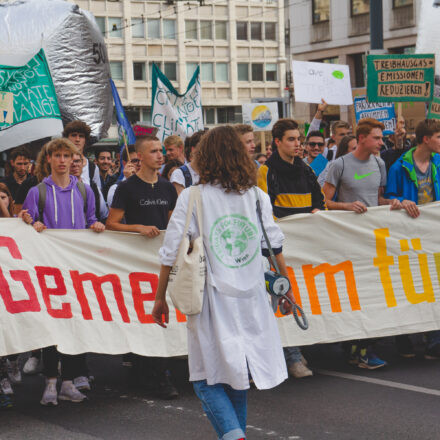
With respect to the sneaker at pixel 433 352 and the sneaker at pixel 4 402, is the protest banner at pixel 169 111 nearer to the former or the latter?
the sneaker at pixel 433 352

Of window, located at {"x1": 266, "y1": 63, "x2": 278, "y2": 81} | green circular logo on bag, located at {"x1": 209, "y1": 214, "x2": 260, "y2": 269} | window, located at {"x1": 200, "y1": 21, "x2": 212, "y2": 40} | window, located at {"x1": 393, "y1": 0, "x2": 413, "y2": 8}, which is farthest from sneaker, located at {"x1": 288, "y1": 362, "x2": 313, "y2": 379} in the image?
window, located at {"x1": 266, "y1": 63, "x2": 278, "y2": 81}

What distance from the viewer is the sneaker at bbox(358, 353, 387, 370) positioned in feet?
23.1

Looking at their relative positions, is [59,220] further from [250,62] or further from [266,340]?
[250,62]

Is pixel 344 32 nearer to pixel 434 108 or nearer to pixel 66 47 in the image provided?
pixel 66 47

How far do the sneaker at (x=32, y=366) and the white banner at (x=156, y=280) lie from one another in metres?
1.29

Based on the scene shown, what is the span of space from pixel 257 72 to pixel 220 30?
455 cm

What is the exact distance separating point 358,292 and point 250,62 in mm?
64424

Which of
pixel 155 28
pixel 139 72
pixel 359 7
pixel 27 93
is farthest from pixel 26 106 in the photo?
pixel 155 28

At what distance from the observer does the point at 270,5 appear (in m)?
71.2

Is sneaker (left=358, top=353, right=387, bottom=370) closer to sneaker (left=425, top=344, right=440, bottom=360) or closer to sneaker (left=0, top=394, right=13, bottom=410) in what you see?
sneaker (left=425, top=344, right=440, bottom=360)

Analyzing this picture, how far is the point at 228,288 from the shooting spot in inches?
175

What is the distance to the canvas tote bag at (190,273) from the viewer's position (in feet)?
14.4

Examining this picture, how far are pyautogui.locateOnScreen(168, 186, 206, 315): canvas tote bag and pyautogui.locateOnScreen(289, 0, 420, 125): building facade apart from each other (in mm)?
34000

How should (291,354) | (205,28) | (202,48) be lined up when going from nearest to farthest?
A: (291,354), (202,48), (205,28)
